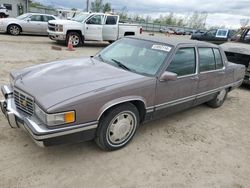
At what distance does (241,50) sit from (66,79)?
21.2 ft

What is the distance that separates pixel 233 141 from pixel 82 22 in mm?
10500

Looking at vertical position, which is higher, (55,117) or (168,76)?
(168,76)

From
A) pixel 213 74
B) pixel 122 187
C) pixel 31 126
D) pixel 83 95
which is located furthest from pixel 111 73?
pixel 213 74

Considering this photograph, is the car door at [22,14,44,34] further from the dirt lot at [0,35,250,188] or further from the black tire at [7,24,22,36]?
the dirt lot at [0,35,250,188]

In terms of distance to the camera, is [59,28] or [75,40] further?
[75,40]

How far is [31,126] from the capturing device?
2566 millimetres

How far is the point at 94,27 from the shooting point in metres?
12.6

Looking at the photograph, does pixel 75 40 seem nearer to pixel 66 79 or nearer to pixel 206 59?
pixel 206 59

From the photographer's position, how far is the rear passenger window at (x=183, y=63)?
368cm

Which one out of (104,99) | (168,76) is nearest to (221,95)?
(168,76)

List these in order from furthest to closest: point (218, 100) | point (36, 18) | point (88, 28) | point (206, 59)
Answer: point (36, 18) < point (88, 28) < point (218, 100) < point (206, 59)

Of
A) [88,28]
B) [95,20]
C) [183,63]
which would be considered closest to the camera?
[183,63]

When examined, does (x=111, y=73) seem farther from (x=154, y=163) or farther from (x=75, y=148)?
(x=154, y=163)

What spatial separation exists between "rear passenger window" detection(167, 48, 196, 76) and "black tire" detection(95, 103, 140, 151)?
96cm
